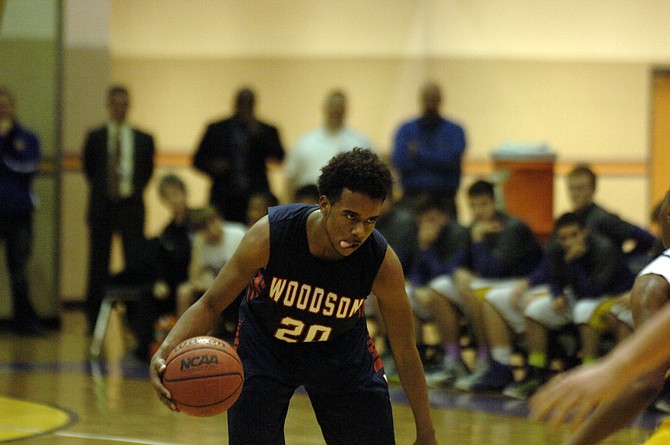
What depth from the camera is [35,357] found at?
962 centimetres

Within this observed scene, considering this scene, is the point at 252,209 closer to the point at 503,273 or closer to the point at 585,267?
the point at 503,273

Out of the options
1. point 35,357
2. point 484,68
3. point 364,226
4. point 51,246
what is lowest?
point 35,357

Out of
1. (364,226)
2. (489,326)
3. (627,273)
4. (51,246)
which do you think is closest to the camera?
(364,226)

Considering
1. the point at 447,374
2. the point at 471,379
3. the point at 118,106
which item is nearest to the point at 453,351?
the point at 447,374

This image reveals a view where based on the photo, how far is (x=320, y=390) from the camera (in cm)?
428

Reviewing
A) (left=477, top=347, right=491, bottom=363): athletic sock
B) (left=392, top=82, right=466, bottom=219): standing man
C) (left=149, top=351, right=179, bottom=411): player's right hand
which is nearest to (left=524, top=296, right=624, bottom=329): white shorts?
(left=477, top=347, right=491, bottom=363): athletic sock

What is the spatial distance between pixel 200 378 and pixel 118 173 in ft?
23.4

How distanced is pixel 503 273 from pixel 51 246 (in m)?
5.27

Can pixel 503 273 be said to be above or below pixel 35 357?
above

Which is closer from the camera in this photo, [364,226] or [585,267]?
[364,226]

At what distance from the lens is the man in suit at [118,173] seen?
1076cm

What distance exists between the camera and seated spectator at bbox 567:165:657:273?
782cm

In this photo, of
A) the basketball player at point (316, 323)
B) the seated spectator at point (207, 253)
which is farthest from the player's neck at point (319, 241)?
the seated spectator at point (207, 253)

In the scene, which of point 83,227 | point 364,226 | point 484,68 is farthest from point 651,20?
point 364,226
